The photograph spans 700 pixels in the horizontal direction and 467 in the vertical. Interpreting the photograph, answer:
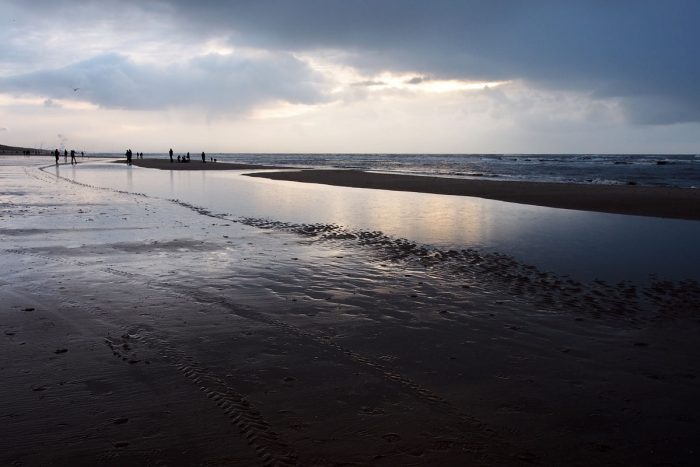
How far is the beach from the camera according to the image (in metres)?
4.43

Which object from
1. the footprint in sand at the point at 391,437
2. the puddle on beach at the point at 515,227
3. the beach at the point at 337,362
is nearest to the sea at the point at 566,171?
the puddle on beach at the point at 515,227

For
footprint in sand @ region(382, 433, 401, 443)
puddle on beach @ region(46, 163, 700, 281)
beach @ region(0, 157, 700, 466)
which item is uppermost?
puddle on beach @ region(46, 163, 700, 281)

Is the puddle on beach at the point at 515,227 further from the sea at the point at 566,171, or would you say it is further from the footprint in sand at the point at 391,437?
the sea at the point at 566,171

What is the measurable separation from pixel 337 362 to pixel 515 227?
13298mm

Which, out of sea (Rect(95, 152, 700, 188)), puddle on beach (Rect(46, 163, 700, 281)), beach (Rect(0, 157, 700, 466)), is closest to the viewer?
beach (Rect(0, 157, 700, 466))

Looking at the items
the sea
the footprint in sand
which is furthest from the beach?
the sea

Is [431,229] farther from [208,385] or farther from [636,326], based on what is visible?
[208,385]

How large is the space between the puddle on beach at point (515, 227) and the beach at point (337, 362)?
1626 mm

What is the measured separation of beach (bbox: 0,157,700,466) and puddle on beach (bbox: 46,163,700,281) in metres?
1.63

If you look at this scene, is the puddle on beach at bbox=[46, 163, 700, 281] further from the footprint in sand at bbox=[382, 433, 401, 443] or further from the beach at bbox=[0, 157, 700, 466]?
the footprint in sand at bbox=[382, 433, 401, 443]

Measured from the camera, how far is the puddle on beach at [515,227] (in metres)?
12.1

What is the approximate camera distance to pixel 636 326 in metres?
7.78

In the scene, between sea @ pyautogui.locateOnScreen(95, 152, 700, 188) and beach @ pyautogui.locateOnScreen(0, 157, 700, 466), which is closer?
beach @ pyautogui.locateOnScreen(0, 157, 700, 466)

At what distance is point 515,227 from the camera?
58.4 ft
